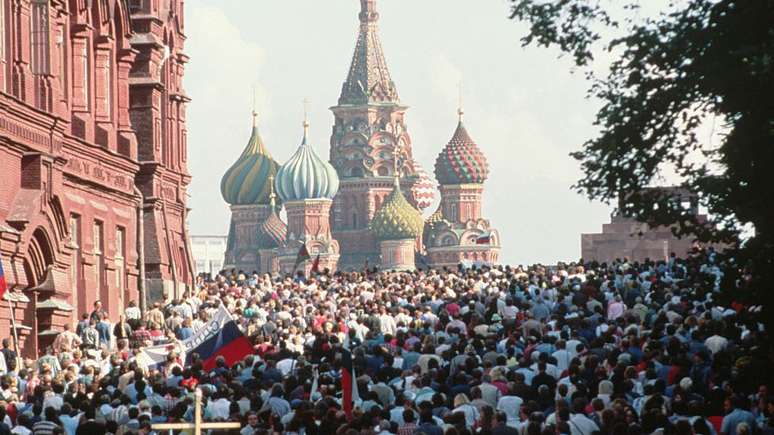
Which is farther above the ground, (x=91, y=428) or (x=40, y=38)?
(x=40, y=38)

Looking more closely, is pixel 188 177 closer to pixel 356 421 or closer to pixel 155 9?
pixel 155 9

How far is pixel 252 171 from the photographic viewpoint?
651ft

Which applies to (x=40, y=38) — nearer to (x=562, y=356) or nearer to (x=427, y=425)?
(x=562, y=356)

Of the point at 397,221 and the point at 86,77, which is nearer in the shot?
the point at 86,77

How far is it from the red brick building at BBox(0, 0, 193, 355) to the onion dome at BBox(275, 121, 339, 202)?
427ft

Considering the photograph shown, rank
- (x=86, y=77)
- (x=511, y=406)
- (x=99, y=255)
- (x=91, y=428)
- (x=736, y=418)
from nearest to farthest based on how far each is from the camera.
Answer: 1. (x=736, y=418)
2. (x=91, y=428)
3. (x=511, y=406)
4. (x=99, y=255)
5. (x=86, y=77)

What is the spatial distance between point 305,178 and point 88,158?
480ft

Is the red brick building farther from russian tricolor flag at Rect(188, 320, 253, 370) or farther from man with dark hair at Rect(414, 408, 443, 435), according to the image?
man with dark hair at Rect(414, 408, 443, 435)

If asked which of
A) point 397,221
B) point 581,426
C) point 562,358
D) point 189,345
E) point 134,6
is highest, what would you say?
point 134,6

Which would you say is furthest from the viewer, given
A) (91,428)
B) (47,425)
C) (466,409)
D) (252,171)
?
(252,171)

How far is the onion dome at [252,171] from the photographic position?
198 meters

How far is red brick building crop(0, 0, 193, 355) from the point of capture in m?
41.6

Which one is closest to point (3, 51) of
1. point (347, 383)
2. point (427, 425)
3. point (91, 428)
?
point (347, 383)

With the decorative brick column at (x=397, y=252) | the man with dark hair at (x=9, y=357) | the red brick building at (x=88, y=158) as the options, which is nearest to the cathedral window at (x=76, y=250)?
the red brick building at (x=88, y=158)
